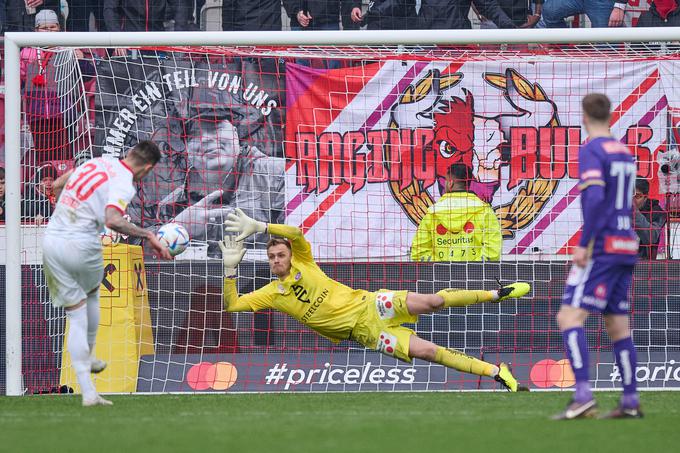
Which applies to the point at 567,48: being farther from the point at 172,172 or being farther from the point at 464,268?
the point at 172,172

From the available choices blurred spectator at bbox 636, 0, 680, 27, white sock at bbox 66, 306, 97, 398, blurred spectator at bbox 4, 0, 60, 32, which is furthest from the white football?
blurred spectator at bbox 636, 0, 680, 27

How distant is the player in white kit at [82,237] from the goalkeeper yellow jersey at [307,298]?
2147 mm

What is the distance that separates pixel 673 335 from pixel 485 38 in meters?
3.52

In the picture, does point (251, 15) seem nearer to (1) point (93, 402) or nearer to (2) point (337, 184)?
(2) point (337, 184)

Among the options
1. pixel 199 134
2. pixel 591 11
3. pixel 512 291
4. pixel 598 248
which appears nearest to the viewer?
pixel 598 248

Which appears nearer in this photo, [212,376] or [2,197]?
[212,376]

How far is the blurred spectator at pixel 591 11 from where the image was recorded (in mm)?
14383

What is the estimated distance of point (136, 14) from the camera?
14727 millimetres

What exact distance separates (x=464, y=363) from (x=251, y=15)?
597 centimetres

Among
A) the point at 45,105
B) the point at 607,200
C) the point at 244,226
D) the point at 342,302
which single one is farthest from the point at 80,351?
the point at 45,105

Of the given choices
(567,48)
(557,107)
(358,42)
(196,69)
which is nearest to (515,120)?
(557,107)

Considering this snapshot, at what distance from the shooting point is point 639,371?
11570 mm

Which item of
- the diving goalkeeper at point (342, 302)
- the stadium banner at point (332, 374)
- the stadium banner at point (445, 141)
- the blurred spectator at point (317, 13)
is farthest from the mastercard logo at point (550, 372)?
the blurred spectator at point (317, 13)

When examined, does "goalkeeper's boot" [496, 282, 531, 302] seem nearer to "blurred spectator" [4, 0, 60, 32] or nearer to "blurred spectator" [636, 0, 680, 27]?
"blurred spectator" [636, 0, 680, 27]
